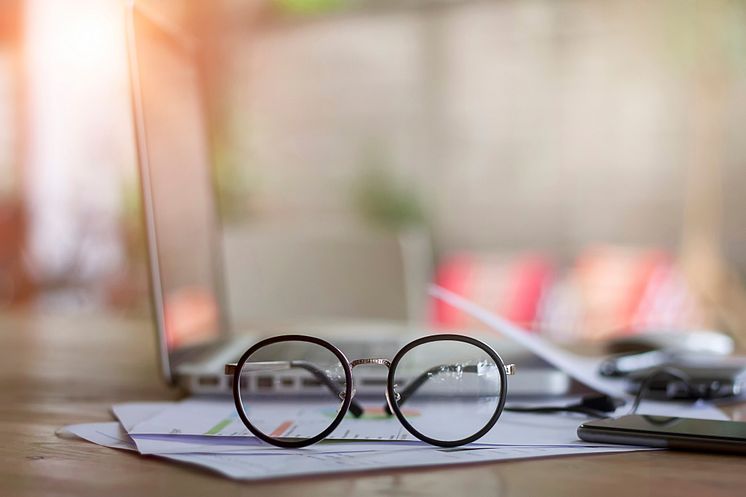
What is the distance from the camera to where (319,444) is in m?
0.59

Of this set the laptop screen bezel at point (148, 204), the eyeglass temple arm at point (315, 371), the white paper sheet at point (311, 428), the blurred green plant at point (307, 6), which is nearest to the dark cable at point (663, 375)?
the white paper sheet at point (311, 428)

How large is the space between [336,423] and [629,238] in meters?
4.46

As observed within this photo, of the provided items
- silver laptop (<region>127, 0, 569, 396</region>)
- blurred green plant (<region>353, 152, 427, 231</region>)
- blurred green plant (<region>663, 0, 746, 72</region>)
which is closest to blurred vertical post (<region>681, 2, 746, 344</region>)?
blurred green plant (<region>663, 0, 746, 72</region>)

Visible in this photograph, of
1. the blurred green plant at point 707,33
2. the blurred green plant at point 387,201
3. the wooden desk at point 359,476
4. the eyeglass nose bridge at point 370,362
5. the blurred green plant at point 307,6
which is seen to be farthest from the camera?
the blurred green plant at point 307,6

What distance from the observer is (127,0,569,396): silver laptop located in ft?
2.54

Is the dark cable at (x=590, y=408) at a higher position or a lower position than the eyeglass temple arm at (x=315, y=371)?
lower

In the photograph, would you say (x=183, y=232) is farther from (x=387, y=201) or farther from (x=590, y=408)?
(x=387, y=201)

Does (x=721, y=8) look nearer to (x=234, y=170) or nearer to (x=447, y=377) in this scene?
(x=234, y=170)

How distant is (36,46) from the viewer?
581 cm

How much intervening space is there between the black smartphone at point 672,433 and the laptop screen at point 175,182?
425 millimetres

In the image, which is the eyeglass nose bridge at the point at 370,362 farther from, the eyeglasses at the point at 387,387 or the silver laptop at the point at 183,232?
the silver laptop at the point at 183,232

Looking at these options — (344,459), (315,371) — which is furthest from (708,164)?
(344,459)

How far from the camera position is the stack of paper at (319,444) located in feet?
1.73

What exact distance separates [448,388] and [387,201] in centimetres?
447
